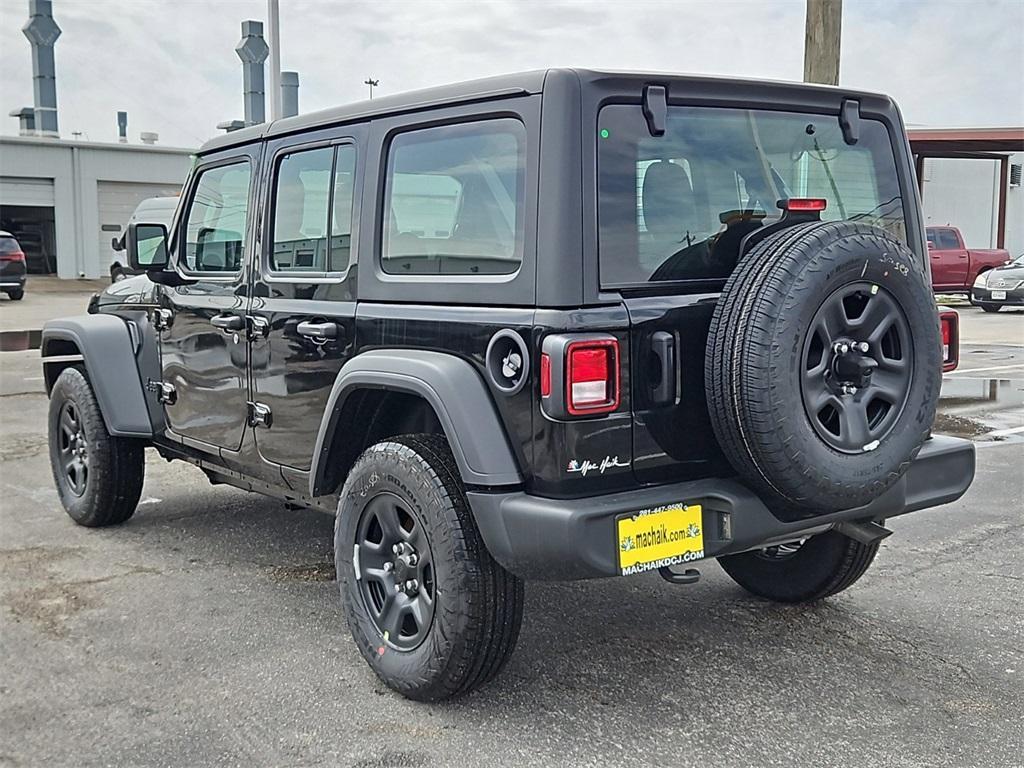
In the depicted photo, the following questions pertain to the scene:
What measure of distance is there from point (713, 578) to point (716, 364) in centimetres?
194

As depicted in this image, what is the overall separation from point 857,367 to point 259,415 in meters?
2.29

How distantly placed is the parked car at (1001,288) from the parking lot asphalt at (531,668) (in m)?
16.3

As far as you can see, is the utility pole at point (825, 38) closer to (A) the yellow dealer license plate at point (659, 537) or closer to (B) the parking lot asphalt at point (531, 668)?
(B) the parking lot asphalt at point (531, 668)

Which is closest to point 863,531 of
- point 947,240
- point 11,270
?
point 947,240

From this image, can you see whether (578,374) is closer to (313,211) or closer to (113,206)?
(313,211)

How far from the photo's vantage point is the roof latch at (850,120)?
12.3ft

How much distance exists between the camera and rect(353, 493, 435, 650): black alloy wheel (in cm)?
342

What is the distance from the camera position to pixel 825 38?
877cm

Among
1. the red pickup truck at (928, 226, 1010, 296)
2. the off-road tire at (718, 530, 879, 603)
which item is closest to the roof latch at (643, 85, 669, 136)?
the off-road tire at (718, 530, 879, 603)

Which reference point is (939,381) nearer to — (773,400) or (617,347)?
(773,400)

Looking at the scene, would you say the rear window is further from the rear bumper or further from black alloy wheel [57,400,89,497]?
black alloy wheel [57,400,89,497]

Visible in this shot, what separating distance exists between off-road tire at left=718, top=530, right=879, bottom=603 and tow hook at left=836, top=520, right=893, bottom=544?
1.21ft

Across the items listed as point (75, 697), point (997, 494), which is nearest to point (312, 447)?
point (75, 697)

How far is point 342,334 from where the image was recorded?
379 cm
